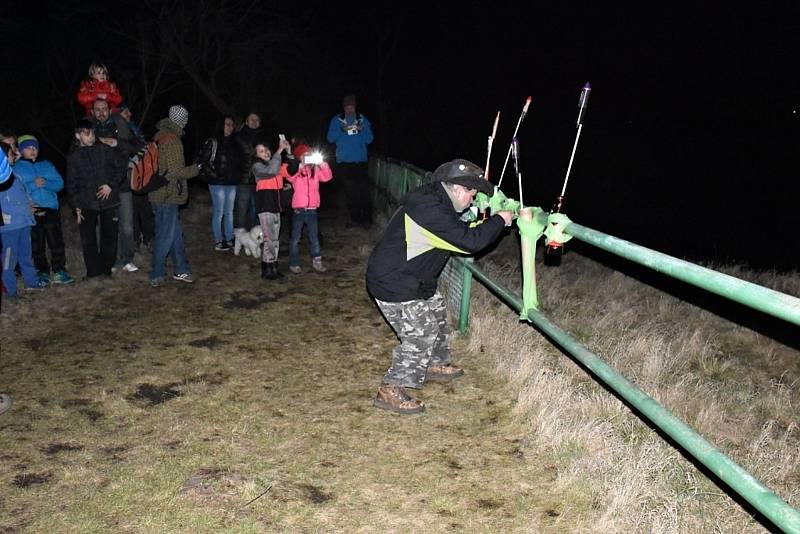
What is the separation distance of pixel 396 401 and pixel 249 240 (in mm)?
5174

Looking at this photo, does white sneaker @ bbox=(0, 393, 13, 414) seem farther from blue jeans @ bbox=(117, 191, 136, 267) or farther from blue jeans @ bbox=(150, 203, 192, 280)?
blue jeans @ bbox=(117, 191, 136, 267)

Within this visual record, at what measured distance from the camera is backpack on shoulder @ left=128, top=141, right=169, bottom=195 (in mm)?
7562

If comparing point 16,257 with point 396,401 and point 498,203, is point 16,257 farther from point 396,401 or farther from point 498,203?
point 498,203

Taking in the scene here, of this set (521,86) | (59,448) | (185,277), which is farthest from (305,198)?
(521,86)

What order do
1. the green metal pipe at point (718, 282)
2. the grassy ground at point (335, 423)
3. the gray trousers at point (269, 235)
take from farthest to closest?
Result: the gray trousers at point (269, 235)
the grassy ground at point (335, 423)
the green metal pipe at point (718, 282)

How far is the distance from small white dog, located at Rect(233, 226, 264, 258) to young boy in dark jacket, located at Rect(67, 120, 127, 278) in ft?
5.70

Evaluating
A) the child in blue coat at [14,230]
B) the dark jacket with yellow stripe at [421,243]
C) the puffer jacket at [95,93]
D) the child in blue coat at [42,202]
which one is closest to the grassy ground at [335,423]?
the child in blue coat at [14,230]

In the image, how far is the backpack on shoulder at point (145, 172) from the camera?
7.56m

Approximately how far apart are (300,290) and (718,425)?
4.50 m

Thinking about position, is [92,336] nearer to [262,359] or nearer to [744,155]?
[262,359]

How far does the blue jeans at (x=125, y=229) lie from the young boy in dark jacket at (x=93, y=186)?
15 centimetres

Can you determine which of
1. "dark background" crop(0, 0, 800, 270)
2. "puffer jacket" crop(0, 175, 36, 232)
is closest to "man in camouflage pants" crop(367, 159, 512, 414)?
"puffer jacket" crop(0, 175, 36, 232)

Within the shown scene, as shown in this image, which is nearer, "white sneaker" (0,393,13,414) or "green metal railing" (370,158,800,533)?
"green metal railing" (370,158,800,533)

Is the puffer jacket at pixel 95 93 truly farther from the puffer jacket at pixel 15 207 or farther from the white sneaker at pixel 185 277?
the white sneaker at pixel 185 277
